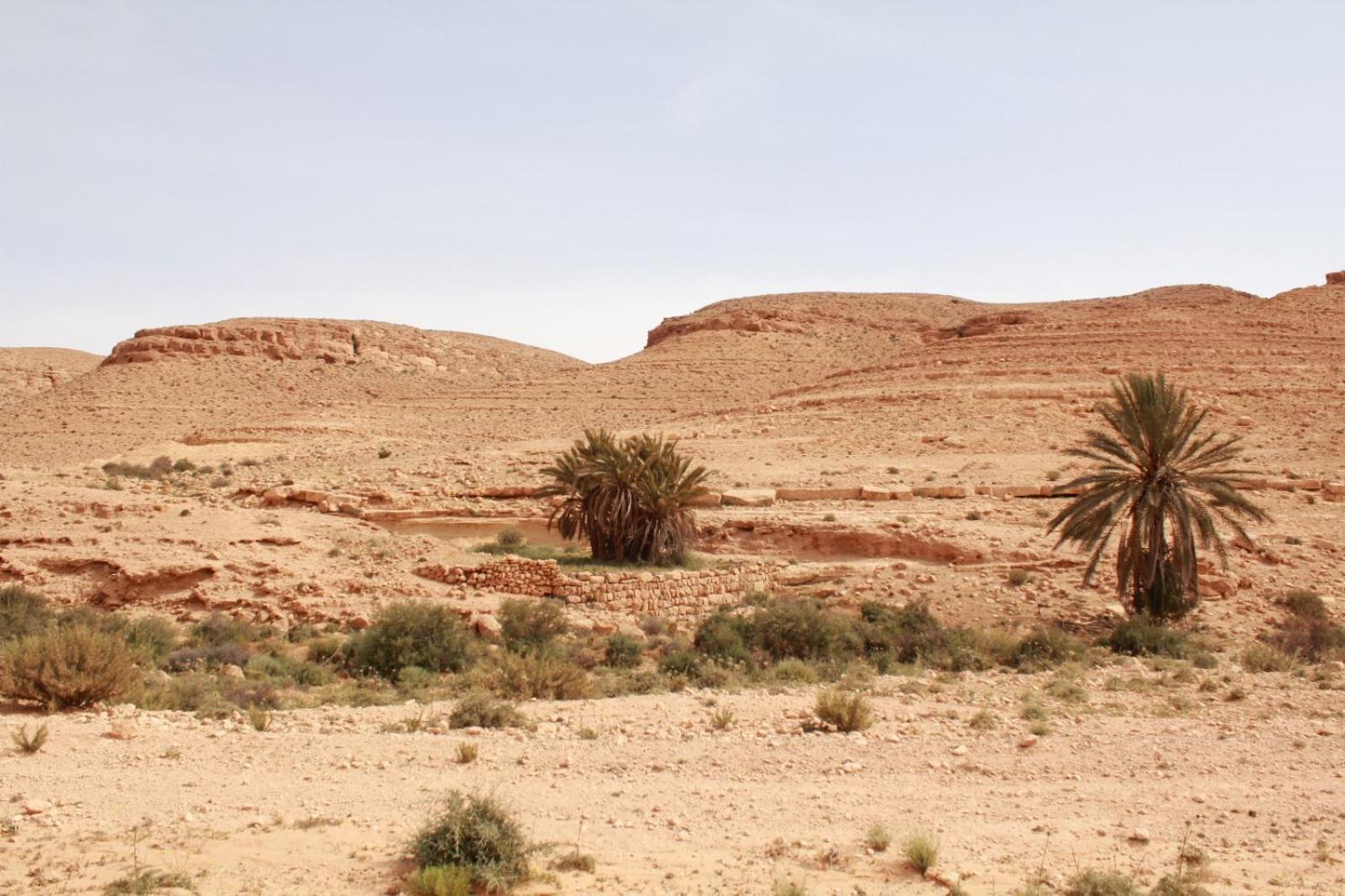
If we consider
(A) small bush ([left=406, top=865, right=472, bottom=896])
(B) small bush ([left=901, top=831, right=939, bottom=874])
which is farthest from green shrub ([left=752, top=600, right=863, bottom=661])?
(A) small bush ([left=406, top=865, right=472, bottom=896])

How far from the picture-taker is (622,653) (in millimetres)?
15852

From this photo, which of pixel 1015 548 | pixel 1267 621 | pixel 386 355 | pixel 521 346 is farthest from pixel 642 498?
pixel 521 346

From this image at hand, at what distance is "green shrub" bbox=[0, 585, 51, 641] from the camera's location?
14.8m

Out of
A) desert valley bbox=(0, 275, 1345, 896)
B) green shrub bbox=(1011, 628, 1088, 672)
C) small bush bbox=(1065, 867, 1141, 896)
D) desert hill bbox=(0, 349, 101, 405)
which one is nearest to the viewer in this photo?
small bush bbox=(1065, 867, 1141, 896)

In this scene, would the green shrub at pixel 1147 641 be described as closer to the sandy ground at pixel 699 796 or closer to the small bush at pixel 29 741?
the sandy ground at pixel 699 796

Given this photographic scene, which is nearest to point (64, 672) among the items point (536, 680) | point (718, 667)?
point (536, 680)

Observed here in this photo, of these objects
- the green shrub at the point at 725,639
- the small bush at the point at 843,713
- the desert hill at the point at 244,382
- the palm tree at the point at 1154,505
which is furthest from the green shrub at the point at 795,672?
the desert hill at the point at 244,382

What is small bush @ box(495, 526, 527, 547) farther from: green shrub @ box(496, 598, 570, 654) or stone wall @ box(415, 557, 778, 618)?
green shrub @ box(496, 598, 570, 654)

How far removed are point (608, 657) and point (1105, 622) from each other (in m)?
7.61

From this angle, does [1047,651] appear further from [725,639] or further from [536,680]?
[536,680]

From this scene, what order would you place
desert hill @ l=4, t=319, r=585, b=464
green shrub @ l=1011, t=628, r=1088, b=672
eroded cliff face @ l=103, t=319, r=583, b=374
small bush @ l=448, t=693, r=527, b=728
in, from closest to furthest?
small bush @ l=448, t=693, r=527, b=728, green shrub @ l=1011, t=628, r=1088, b=672, desert hill @ l=4, t=319, r=585, b=464, eroded cliff face @ l=103, t=319, r=583, b=374

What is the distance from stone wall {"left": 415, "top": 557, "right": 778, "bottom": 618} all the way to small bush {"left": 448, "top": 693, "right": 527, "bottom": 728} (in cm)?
753

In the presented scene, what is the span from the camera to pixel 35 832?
7.33m

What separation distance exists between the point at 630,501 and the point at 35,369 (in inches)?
2745
